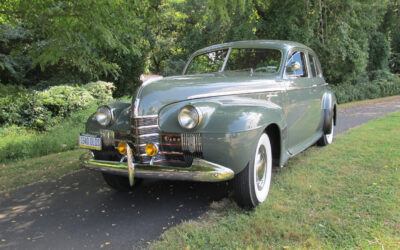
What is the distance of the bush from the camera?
557 inches

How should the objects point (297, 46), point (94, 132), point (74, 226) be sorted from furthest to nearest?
1. point (297, 46)
2. point (94, 132)
3. point (74, 226)

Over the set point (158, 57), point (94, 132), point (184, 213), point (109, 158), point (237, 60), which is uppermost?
point (158, 57)

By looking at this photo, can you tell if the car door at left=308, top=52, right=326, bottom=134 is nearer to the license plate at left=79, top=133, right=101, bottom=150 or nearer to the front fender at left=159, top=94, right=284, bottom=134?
the front fender at left=159, top=94, right=284, bottom=134

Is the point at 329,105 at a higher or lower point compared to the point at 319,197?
higher

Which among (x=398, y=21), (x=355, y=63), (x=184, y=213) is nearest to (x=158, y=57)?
(x=355, y=63)

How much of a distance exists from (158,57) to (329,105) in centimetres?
1705

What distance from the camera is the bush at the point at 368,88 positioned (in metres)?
14.2

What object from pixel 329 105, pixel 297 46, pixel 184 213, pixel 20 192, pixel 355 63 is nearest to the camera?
pixel 184 213

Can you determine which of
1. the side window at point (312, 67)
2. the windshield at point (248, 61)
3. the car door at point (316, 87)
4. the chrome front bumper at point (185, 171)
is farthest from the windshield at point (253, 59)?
the chrome front bumper at point (185, 171)

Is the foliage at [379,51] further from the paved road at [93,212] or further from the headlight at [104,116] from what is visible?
the headlight at [104,116]

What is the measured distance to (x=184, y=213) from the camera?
309 centimetres

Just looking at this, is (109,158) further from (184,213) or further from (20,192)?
(20,192)

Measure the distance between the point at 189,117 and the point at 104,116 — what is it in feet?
3.48

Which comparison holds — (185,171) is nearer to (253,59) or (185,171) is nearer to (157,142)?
(157,142)
